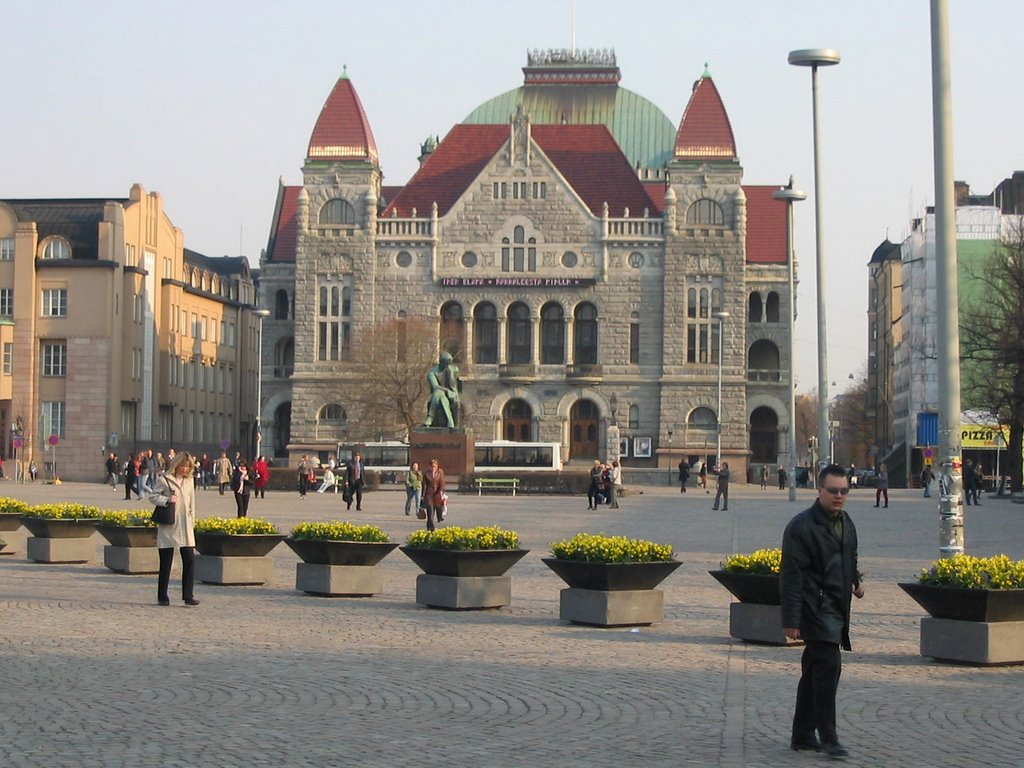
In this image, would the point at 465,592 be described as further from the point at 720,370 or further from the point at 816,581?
the point at 720,370

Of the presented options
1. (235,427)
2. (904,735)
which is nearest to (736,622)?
(904,735)

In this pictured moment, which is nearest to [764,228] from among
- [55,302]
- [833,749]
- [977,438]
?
[977,438]

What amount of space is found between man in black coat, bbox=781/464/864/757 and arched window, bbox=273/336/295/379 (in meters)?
99.3

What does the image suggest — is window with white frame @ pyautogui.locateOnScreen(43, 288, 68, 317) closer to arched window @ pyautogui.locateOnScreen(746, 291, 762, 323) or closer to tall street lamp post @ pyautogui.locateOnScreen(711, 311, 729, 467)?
tall street lamp post @ pyautogui.locateOnScreen(711, 311, 729, 467)

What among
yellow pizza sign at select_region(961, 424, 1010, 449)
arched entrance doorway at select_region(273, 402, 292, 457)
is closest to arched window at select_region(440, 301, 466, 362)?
arched entrance doorway at select_region(273, 402, 292, 457)

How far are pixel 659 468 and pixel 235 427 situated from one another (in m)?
35.1

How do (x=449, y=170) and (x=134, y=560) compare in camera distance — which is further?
(x=449, y=170)

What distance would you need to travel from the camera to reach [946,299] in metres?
18.8

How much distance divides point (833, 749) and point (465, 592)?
929 centimetres

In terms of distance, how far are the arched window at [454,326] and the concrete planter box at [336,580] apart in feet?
259

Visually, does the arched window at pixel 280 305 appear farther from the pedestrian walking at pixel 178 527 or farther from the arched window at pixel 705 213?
the pedestrian walking at pixel 178 527

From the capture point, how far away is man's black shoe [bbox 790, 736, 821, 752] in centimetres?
1113

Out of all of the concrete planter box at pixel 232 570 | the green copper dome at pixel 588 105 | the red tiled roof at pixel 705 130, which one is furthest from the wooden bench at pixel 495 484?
the green copper dome at pixel 588 105

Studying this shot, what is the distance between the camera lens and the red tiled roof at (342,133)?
4063 inches
